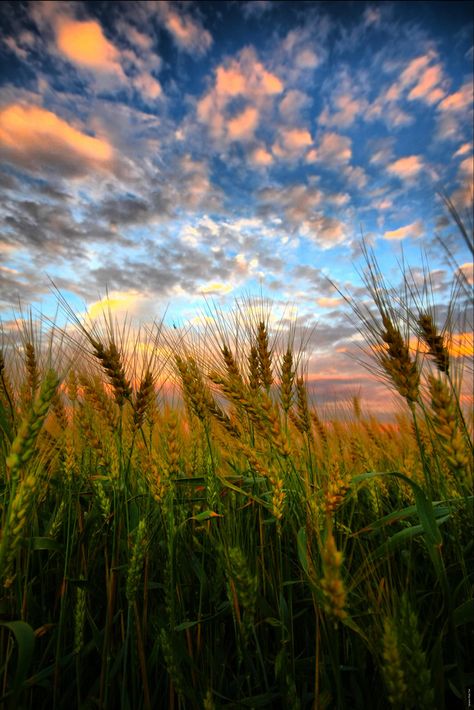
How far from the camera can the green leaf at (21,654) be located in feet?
3.59

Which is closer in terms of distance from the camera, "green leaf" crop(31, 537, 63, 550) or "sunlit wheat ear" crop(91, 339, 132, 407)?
"green leaf" crop(31, 537, 63, 550)

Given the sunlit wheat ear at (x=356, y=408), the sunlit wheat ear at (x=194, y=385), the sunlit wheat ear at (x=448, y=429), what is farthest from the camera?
the sunlit wheat ear at (x=356, y=408)

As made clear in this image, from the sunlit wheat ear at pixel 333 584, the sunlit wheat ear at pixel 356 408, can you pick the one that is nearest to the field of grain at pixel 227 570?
the sunlit wheat ear at pixel 333 584

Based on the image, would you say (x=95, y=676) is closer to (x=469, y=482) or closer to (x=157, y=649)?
(x=157, y=649)

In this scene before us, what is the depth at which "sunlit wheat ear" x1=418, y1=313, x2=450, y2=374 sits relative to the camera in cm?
184

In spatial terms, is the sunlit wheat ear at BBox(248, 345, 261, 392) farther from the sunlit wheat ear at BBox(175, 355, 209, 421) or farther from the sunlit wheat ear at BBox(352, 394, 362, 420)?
the sunlit wheat ear at BBox(352, 394, 362, 420)

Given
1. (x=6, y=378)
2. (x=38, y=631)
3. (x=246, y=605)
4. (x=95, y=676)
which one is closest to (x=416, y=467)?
(x=246, y=605)

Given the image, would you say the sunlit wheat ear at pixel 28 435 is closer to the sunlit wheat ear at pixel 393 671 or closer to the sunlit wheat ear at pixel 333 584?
the sunlit wheat ear at pixel 333 584

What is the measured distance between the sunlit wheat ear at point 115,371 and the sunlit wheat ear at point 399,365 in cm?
139

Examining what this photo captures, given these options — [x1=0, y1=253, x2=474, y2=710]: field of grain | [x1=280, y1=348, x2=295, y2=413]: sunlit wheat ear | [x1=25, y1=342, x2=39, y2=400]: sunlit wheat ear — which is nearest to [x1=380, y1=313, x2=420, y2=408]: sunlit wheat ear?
[x1=0, y1=253, x2=474, y2=710]: field of grain

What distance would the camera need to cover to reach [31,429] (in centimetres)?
119

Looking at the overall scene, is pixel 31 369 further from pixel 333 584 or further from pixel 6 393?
pixel 333 584

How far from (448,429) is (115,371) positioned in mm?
1667

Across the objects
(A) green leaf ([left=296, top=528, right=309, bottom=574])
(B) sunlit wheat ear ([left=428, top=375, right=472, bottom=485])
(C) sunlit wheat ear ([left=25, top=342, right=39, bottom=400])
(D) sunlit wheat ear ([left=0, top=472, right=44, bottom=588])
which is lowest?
(A) green leaf ([left=296, top=528, right=309, bottom=574])
